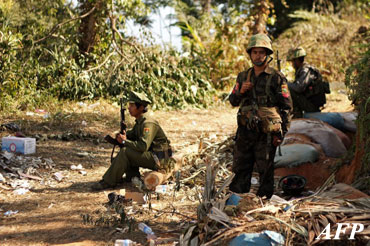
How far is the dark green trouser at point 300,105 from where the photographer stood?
7469 mm

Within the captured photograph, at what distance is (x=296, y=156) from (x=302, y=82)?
188 cm

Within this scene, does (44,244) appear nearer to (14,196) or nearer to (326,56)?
(14,196)

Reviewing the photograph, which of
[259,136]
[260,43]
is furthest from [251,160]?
[260,43]

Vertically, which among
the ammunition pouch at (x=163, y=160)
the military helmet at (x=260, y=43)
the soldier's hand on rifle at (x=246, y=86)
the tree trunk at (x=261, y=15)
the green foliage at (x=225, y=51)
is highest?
the tree trunk at (x=261, y=15)

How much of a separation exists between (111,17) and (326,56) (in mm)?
7238

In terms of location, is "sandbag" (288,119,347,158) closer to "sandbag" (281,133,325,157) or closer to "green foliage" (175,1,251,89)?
"sandbag" (281,133,325,157)

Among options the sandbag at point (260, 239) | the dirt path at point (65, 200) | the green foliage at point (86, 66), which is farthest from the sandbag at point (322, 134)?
the green foliage at point (86, 66)

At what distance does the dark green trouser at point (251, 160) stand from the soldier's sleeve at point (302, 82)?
302cm

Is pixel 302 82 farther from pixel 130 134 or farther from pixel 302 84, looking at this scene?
A: pixel 130 134

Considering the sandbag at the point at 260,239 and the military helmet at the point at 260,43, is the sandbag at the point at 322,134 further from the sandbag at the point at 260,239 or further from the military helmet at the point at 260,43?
the sandbag at the point at 260,239

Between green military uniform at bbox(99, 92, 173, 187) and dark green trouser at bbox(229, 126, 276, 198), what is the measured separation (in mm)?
1141

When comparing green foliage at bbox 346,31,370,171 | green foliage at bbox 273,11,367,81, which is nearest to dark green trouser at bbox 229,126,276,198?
green foliage at bbox 346,31,370,171

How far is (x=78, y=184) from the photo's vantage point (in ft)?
18.9

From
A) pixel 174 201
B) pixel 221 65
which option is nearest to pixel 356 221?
pixel 174 201
